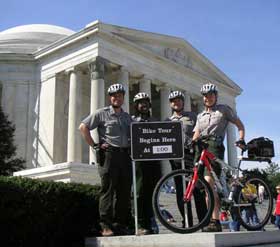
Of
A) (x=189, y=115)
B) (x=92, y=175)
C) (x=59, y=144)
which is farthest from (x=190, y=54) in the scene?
(x=189, y=115)

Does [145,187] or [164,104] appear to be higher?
[164,104]

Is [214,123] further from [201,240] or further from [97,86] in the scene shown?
[97,86]

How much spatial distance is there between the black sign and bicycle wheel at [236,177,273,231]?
1.35 meters

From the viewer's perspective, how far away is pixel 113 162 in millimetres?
8812

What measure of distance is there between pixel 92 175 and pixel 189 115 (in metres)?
19.1

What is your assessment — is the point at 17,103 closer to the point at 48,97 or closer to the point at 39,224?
the point at 48,97

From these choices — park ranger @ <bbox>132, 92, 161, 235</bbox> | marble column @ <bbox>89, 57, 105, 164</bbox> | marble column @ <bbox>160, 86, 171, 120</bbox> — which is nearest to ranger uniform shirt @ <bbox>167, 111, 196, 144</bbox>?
park ranger @ <bbox>132, 92, 161, 235</bbox>

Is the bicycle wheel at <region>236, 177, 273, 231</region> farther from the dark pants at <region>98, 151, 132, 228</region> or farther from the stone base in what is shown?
the stone base

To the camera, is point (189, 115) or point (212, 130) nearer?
point (212, 130)

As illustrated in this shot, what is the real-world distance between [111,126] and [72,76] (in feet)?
95.9

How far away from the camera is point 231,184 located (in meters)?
7.86

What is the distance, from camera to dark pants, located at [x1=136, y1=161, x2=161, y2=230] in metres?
8.78

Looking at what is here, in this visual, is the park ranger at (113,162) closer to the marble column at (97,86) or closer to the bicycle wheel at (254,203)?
the bicycle wheel at (254,203)

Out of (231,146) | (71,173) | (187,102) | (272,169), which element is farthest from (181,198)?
(272,169)
